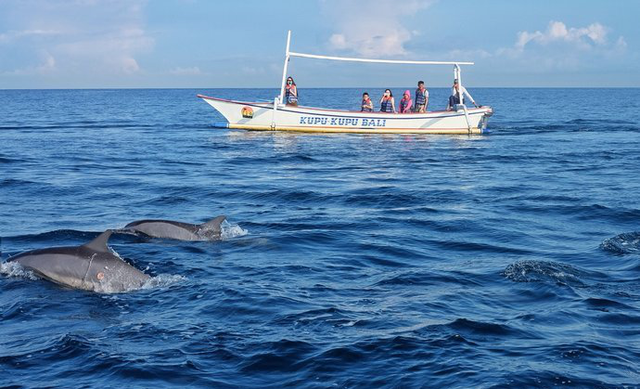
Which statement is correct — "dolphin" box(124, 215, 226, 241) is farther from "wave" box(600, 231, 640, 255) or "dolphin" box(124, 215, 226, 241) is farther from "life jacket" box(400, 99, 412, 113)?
"life jacket" box(400, 99, 412, 113)

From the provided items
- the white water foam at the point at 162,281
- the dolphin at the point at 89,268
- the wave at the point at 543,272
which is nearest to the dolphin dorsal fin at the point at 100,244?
the dolphin at the point at 89,268

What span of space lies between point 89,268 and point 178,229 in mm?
3539

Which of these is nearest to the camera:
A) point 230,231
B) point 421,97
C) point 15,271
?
point 15,271

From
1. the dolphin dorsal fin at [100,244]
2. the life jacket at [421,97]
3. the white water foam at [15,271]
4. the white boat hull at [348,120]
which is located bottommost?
the white water foam at [15,271]

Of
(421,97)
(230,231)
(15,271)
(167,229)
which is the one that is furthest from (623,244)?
(421,97)

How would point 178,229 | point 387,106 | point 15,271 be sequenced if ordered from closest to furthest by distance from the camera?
point 15,271, point 178,229, point 387,106

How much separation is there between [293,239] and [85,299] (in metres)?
5.51

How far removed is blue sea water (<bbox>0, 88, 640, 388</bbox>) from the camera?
348 inches

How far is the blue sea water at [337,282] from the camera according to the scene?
885 cm

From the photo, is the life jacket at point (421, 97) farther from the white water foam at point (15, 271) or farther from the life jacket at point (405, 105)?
the white water foam at point (15, 271)

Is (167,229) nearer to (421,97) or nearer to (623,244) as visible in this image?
(623,244)

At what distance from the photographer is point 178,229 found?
15016 mm

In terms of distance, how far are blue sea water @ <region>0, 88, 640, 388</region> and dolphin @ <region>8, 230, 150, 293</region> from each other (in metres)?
0.20

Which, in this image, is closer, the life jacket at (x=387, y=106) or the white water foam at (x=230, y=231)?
the white water foam at (x=230, y=231)
